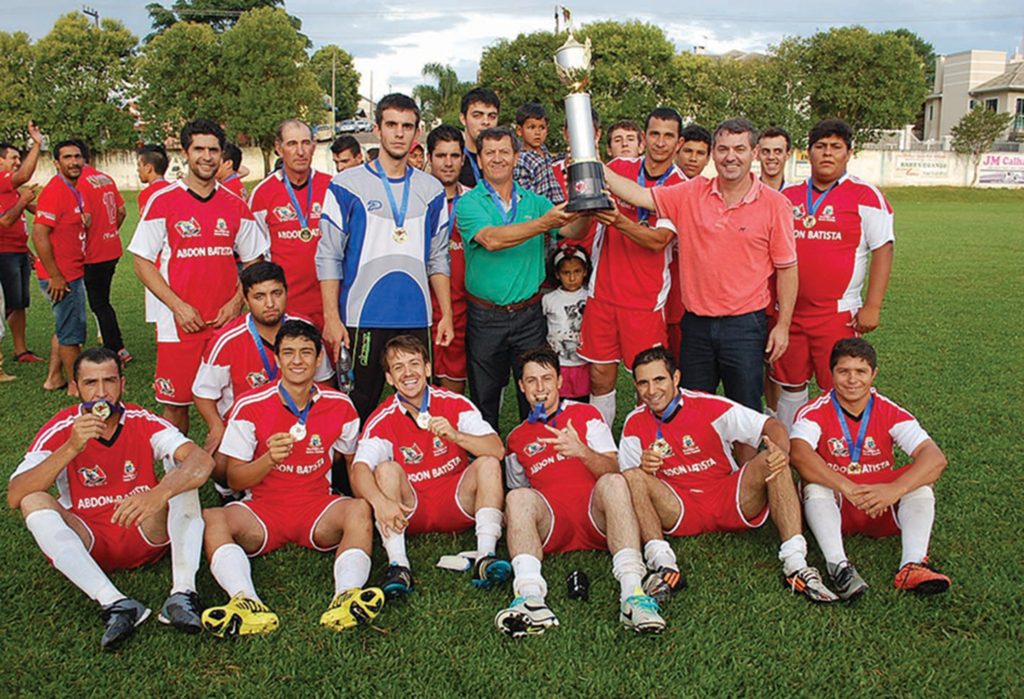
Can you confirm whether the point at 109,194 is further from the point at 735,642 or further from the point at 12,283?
the point at 735,642

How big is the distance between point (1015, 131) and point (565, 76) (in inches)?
2397

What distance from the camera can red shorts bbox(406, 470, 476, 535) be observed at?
414 cm

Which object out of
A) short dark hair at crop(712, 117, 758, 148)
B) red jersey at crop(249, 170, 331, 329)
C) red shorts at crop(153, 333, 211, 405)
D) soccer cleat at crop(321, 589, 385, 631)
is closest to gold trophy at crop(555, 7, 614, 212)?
short dark hair at crop(712, 117, 758, 148)

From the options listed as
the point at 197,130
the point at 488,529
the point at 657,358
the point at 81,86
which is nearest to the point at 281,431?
the point at 488,529

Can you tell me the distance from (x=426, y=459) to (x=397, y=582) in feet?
2.50

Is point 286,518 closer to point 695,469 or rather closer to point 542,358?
point 542,358

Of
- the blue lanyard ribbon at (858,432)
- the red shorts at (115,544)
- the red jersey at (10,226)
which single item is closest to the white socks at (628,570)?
the blue lanyard ribbon at (858,432)

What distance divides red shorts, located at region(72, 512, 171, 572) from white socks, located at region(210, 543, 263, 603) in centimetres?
38

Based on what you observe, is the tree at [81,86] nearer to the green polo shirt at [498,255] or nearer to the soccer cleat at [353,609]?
the green polo shirt at [498,255]

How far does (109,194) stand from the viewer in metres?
8.01

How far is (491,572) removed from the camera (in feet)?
12.2

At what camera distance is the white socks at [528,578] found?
3496 millimetres

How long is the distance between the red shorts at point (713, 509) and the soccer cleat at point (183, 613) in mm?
2239

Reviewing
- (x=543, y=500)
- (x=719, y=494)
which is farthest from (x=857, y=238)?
(x=543, y=500)
